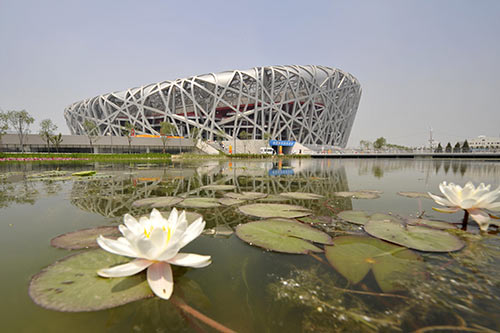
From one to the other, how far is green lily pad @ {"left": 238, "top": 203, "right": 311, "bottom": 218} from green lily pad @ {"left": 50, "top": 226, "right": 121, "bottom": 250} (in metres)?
1.69

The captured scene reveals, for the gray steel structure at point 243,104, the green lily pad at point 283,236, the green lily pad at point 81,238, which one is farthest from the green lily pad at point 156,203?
the gray steel structure at point 243,104

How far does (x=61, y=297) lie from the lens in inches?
48.7

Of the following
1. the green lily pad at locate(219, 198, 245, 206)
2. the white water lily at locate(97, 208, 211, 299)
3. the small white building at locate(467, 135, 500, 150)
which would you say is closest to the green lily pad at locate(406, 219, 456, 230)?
the green lily pad at locate(219, 198, 245, 206)

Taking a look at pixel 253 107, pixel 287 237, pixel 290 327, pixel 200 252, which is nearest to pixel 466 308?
pixel 290 327

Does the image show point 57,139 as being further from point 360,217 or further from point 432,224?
point 432,224

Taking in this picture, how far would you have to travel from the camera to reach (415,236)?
2.23 m

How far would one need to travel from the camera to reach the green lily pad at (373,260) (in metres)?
1.52

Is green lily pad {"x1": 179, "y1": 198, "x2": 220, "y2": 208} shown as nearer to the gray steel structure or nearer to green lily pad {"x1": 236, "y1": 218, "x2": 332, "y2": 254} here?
green lily pad {"x1": 236, "y1": 218, "x2": 332, "y2": 254}

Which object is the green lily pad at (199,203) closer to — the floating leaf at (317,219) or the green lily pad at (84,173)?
the floating leaf at (317,219)

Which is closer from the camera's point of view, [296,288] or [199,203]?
[296,288]

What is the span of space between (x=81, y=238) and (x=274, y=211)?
2.34m

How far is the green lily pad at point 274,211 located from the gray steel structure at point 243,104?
1651 inches

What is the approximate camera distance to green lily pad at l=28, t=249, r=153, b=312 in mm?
1187

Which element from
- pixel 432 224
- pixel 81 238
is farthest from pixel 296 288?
pixel 432 224
